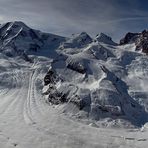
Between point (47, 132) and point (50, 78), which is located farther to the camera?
point (50, 78)

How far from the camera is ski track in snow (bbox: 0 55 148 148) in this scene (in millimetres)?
66312

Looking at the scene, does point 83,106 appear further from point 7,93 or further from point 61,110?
point 7,93

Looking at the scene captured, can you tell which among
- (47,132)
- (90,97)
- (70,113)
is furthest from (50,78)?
(47,132)

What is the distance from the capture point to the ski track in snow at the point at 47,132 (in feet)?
218

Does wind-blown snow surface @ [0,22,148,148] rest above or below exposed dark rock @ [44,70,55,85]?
below

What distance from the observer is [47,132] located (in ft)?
236

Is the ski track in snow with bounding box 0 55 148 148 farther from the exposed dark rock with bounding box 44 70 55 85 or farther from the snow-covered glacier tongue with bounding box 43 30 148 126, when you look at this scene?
the exposed dark rock with bounding box 44 70 55 85

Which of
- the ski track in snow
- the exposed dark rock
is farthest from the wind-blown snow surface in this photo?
the exposed dark rock

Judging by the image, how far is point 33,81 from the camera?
132 metres

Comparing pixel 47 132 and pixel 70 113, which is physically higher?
pixel 70 113

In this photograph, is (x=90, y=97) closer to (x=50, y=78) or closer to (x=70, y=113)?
(x=70, y=113)

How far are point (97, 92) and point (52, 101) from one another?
1213 cm

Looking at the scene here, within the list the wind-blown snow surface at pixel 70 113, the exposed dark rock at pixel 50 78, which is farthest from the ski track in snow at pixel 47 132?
the exposed dark rock at pixel 50 78

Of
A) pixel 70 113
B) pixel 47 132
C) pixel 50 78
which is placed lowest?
pixel 47 132
